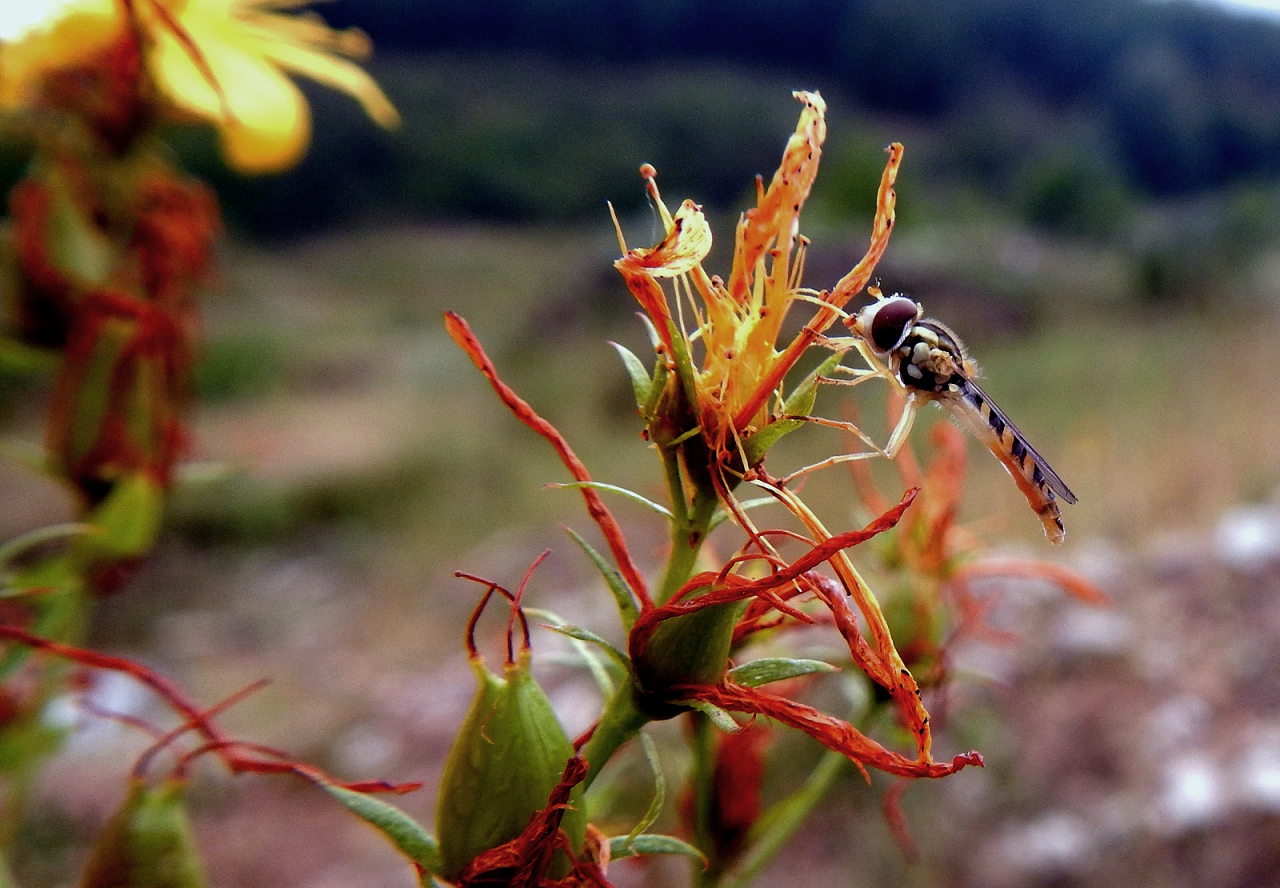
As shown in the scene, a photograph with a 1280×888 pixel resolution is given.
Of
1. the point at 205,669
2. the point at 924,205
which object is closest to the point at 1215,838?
the point at 205,669

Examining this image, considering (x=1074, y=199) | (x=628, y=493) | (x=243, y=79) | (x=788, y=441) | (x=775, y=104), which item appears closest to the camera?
(x=628, y=493)

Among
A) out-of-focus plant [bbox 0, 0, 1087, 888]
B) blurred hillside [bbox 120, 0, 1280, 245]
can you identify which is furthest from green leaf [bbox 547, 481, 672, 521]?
blurred hillside [bbox 120, 0, 1280, 245]

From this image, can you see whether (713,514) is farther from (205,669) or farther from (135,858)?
(205,669)

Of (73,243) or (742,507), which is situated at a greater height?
(742,507)

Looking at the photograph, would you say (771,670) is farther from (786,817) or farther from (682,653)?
(786,817)

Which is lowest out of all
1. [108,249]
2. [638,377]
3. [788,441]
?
[788,441]

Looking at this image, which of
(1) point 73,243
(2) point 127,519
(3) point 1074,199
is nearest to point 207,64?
(1) point 73,243

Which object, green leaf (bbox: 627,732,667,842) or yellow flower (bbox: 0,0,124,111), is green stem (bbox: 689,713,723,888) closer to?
green leaf (bbox: 627,732,667,842)
